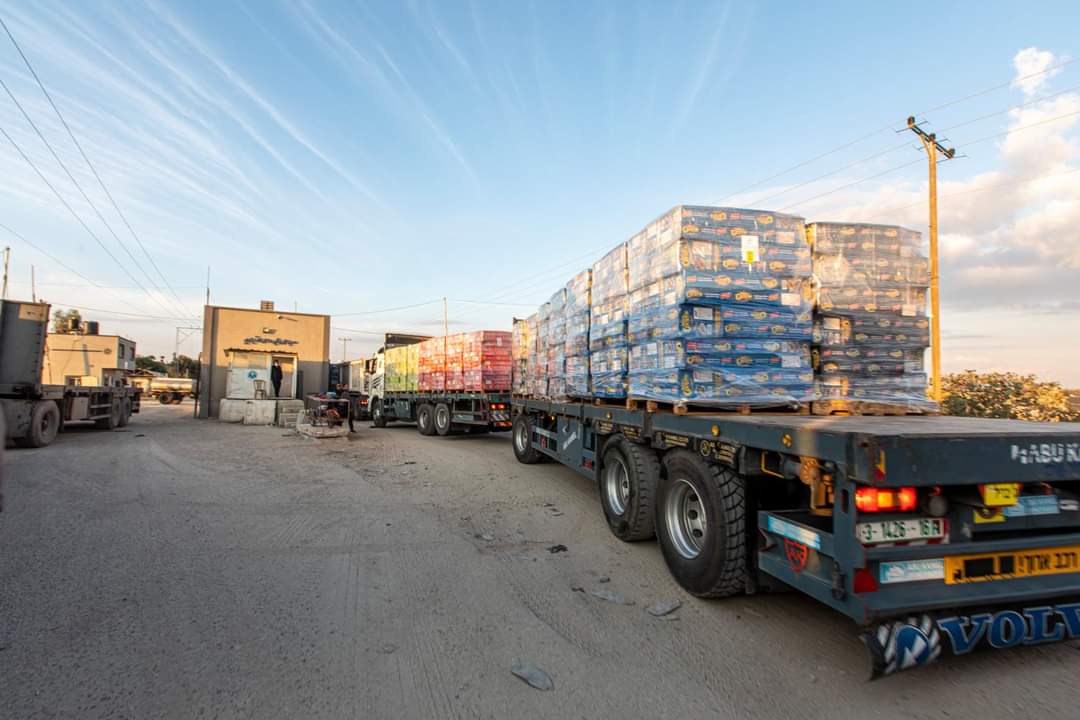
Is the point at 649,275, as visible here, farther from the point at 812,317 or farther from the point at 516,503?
the point at 516,503

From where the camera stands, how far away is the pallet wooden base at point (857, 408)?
4.79m

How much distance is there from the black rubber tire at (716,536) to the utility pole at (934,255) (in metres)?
11.3

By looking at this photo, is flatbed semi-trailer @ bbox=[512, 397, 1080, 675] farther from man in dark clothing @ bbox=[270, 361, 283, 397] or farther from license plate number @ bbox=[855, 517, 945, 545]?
man in dark clothing @ bbox=[270, 361, 283, 397]

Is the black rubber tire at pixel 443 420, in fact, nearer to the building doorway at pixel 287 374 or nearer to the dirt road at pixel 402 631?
the dirt road at pixel 402 631

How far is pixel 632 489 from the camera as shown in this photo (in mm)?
5391

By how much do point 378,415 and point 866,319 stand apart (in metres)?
18.6

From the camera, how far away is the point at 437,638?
350 centimetres

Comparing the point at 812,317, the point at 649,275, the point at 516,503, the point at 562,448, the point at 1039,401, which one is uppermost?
the point at 649,275

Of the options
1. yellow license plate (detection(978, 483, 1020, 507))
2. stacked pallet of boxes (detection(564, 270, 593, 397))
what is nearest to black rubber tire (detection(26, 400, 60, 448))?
stacked pallet of boxes (detection(564, 270, 593, 397))

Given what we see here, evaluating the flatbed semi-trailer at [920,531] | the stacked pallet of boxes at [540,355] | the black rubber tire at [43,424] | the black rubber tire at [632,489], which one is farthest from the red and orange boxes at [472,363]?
the flatbed semi-trailer at [920,531]

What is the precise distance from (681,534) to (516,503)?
320 centimetres

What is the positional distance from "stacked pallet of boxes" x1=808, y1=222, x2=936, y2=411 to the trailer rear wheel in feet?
40.4

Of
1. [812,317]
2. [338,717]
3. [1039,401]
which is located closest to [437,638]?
[338,717]

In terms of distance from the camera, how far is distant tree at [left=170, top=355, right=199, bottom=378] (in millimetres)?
71875
